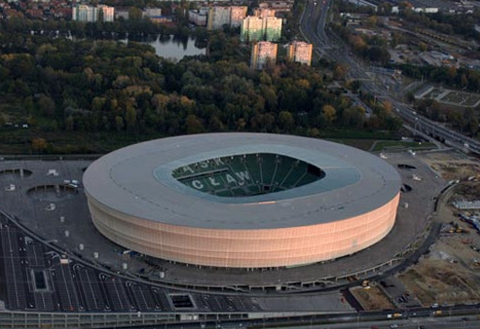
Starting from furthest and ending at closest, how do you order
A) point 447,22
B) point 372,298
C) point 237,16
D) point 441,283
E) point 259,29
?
point 447,22, point 237,16, point 259,29, point 441,283, point 372,298

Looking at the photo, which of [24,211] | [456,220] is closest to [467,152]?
[456,220]

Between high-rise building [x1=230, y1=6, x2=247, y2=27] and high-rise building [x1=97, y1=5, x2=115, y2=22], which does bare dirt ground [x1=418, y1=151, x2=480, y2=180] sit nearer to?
high-rise building [x1=230, y1=6, x2=247, y2=27]

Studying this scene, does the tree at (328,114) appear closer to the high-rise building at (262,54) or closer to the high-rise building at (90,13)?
the high-rise building at (262,54)

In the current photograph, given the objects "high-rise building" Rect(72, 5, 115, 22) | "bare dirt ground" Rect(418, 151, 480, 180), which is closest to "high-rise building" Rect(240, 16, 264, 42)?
"high-rise building" Rect(72, 5, 115, 22)

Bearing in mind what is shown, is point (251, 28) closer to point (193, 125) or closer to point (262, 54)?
point (262, 54)

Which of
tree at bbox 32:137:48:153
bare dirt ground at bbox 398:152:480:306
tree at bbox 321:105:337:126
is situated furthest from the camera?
tree at bbox 321:105:337:126

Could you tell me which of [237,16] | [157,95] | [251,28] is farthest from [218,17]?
[157,95]

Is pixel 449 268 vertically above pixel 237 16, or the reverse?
pixel 237 16

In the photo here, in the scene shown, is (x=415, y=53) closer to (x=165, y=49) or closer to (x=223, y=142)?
(x=165, y=49)
